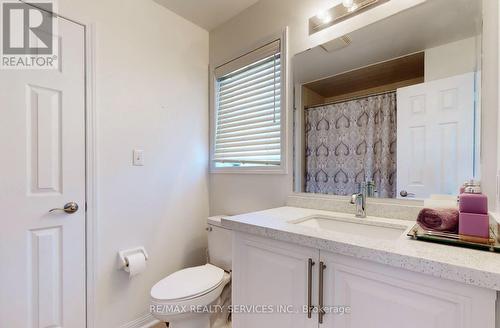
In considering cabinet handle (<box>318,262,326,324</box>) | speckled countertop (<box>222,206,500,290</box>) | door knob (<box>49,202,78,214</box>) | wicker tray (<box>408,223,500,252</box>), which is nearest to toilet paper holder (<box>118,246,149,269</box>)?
door knob (<box>49,202,78,214</box>)

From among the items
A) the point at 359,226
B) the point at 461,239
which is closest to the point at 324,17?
the point at 359,226

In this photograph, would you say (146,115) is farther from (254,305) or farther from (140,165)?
(254,305)

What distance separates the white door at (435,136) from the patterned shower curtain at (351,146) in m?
0.05

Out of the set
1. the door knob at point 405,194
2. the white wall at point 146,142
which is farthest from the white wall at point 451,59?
the white wall at point 146,142

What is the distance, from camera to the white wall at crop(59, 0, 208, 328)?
1.55m

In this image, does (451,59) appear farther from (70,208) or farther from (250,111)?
(70,208)

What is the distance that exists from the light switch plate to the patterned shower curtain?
1.14m

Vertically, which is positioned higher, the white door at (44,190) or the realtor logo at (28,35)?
the realtor logo at (28,35)

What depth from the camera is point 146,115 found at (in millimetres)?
1757

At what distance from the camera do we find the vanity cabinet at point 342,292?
0.66 metres

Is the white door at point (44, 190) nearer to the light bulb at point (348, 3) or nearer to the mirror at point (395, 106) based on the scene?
the mirror at point (395, 106)

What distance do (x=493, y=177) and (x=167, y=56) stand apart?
2026 millimetres

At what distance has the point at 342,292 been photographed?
862mm

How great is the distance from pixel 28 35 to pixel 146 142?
0.83m
